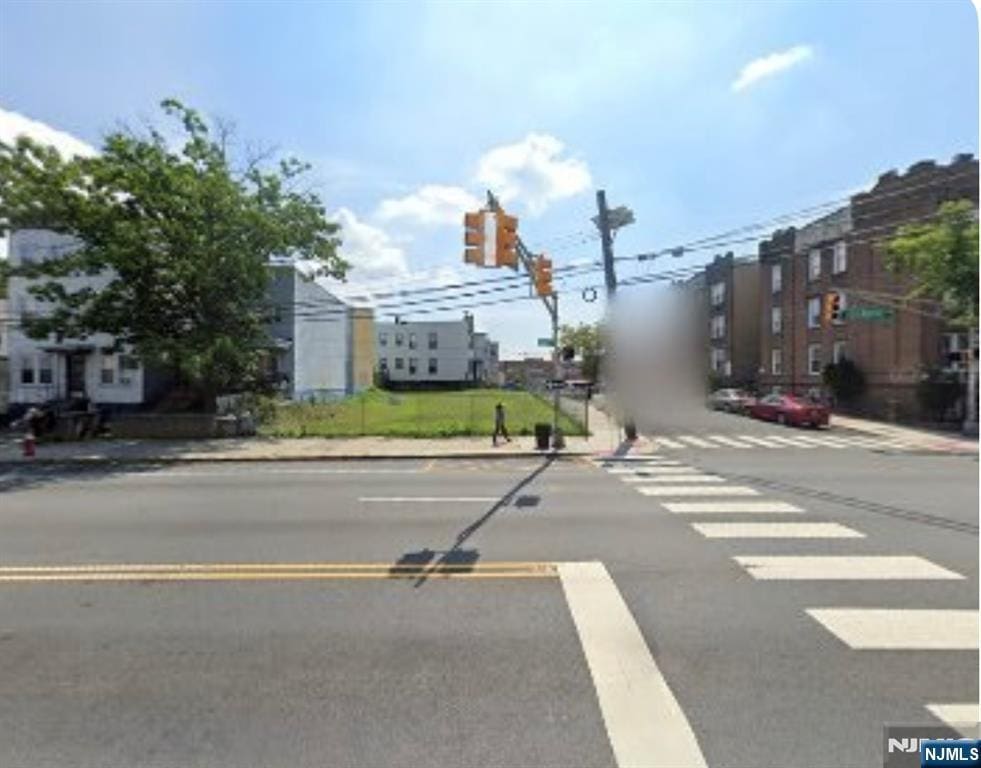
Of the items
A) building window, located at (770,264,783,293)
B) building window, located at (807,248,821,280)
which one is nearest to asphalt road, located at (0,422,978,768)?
building window, located at (807,248,821,280)

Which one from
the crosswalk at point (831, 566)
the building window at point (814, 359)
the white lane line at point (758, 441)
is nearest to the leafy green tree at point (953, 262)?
the white lane line at point (758, 441)

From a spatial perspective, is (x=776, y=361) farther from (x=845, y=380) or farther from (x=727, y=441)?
(x=727, y=441)

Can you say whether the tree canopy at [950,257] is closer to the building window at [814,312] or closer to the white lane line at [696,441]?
the white lane line at [696,441]

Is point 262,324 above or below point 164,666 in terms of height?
above

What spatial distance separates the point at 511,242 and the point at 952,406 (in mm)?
25486

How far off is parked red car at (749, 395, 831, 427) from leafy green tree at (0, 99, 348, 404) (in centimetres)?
1958

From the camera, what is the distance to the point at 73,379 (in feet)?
122

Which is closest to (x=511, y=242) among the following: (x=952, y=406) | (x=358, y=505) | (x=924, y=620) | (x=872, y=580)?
(x=358, y=505)

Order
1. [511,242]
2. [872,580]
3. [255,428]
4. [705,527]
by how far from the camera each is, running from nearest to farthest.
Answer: [872,580], [705,527], [511,242], [255,428]

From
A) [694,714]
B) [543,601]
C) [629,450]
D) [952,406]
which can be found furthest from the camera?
[952,406]

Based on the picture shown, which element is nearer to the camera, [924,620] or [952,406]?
[924,620]

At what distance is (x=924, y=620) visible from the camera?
6375 millimetres

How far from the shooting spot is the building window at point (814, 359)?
45.3 metres

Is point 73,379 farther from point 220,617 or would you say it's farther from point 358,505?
point 220,617
